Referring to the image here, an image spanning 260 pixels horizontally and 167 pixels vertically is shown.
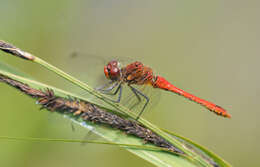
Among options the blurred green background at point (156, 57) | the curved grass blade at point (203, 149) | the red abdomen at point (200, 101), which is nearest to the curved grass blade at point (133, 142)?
the curved grass blade at point (203, 149)

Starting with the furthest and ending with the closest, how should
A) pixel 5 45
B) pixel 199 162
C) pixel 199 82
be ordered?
pixel 199 82
pixel 199 162
pixel 5 45

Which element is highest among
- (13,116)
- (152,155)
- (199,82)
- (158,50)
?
(158,50)

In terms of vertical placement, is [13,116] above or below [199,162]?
below

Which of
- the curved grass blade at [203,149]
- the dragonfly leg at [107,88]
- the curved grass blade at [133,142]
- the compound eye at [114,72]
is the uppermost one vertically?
the compound eye at [114,72]

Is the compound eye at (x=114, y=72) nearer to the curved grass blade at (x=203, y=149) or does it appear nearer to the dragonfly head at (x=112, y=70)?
the dragonfly head at (x=112, y=70)

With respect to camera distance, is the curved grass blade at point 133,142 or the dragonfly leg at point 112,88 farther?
the dragonfly leg at point 112,88

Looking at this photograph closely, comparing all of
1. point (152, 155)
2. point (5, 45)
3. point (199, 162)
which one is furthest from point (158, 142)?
point (5, 45)

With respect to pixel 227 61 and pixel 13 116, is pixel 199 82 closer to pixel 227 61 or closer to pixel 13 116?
pixel 227 61
